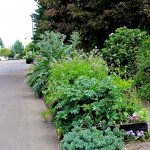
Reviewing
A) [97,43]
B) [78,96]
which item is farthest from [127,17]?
[78,96]

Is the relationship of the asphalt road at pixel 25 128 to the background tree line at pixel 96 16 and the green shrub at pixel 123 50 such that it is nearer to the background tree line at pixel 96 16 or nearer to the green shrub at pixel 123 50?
the green shrub at pixel 123 50

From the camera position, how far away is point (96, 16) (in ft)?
47.4

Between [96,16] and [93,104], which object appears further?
[96,16]

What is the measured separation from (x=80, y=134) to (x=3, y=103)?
20.4 ft

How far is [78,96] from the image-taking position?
549 centimetres

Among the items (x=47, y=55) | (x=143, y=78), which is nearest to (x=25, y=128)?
(x=143, y=78)

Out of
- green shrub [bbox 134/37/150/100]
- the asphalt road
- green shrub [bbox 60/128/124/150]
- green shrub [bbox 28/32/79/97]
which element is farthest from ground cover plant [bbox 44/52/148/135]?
green shrub [bbox 28/32/79/97]

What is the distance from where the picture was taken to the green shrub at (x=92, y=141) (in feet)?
14.3

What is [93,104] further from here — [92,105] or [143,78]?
[143,78]

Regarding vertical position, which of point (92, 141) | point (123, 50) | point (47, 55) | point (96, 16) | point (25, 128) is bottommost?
point (25, 128)

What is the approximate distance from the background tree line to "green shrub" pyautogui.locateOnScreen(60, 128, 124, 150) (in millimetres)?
9388

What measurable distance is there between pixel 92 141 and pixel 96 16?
10.6 m

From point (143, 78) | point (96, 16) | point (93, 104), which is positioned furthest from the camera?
point (96, 16)

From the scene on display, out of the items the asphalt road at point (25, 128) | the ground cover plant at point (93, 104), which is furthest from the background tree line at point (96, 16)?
the ground cover plant at point (93, 104)
